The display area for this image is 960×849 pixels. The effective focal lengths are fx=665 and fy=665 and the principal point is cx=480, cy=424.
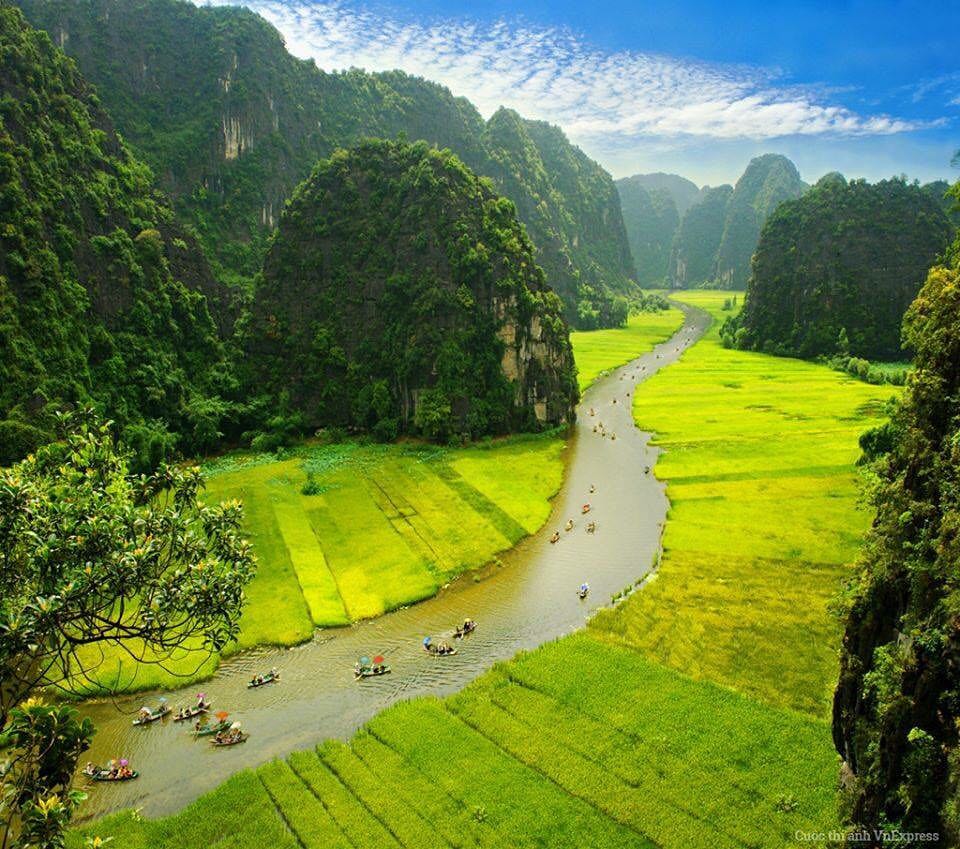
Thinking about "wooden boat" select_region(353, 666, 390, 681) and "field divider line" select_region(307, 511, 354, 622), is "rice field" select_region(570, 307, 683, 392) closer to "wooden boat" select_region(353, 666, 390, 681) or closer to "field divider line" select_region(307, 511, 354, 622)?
"field divider line" select_region(307, 511, 354, 622)

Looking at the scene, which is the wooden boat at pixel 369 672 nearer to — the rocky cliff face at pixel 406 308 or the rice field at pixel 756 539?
A: the rice field at pixel 756 539

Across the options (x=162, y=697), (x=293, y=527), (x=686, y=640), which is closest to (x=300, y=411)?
(x=293, y=527)

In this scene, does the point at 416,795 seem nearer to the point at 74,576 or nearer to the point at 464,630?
the point at 464,630

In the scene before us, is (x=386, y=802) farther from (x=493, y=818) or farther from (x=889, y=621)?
(x=889, y=621)

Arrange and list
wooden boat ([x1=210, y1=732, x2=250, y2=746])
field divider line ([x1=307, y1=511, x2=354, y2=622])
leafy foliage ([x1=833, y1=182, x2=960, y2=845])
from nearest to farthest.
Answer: leafy foliage ([x1=833, y1=182, x2=960, y2=845])
wooden boat ([x1=210, y1=732, x2=250, y2=746])
field divider line ([x1=307, y1=511, x2=354, y2=622])

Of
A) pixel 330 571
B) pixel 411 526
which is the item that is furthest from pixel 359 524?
pixel 330 571

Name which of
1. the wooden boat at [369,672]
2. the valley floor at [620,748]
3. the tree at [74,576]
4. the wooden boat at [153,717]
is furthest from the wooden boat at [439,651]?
the tree at [74,576]

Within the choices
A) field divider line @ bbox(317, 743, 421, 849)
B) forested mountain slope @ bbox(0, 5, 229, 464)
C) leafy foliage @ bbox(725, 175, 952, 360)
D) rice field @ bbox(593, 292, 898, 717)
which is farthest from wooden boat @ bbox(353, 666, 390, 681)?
leafy foliage @ bbox(725, 175, 952, 360)

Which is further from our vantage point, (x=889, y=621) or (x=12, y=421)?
(x=12, y=421)
